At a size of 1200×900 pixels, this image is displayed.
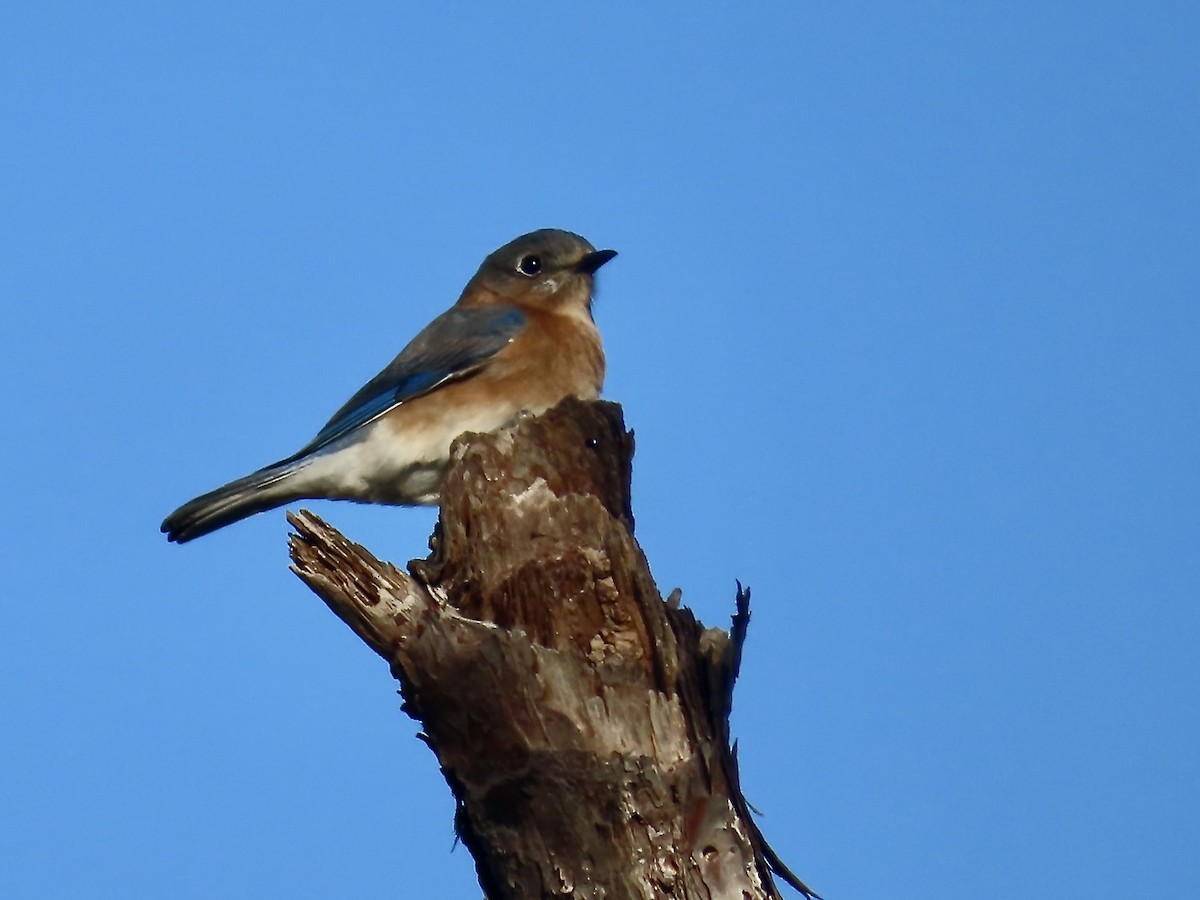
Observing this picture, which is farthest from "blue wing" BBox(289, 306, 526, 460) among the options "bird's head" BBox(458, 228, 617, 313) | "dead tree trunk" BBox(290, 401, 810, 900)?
"dead tree trunk" BBox(290, 401, 810, 900)

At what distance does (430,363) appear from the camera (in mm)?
9695

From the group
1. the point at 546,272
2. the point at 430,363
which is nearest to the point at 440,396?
the point at 430,363

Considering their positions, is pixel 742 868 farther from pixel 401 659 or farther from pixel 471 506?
pixel 471 506

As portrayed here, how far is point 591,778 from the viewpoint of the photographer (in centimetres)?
554

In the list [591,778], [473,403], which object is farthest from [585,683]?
[473,403]

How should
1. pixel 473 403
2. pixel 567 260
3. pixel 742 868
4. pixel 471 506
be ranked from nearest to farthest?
pixel 742 868
pixel 471 506
pixel 473 403
pixel 567 260

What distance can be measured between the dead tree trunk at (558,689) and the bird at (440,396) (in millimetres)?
2252

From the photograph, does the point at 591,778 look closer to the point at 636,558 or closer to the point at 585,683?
the point at 585,683

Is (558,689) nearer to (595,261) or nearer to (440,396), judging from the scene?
(440,396)

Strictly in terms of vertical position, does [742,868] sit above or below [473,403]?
below

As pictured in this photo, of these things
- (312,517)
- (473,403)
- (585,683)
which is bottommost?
(585,683)

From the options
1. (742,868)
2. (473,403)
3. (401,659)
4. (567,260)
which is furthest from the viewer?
(567,260)

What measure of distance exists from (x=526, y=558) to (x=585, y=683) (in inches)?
30.0

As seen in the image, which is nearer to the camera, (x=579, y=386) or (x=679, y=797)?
(x=679, y=797)
